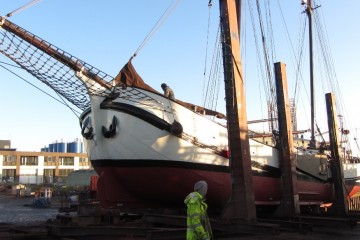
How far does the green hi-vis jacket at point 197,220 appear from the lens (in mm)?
5480

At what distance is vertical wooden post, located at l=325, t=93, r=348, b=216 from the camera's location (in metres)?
14.7

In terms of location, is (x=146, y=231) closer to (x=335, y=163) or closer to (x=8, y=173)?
(x=335, y=163)

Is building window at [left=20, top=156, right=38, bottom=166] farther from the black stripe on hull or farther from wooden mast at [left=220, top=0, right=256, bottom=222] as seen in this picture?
wooden mast at [left=220, top=0, right=256, bottom=222]

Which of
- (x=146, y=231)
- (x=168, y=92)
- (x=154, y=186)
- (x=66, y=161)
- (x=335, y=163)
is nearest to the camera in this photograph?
(x=146, y=231)

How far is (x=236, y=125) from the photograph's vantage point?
960cm

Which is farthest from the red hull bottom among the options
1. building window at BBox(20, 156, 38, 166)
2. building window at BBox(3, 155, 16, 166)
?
building window at BBox(20, 156, 38, 166)

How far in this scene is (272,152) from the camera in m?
13.8

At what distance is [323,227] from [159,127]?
5.29 metres

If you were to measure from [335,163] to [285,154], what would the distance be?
11.0 ft

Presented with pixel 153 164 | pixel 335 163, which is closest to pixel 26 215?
pixel 153 164

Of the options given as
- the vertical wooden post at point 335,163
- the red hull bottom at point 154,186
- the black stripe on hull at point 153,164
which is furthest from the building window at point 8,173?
the vertical wooden post at point 335,163

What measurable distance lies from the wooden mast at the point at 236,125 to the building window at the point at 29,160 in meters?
64.1

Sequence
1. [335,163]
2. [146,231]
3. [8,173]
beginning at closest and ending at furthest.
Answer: [146,231], [335,163], [8,173]

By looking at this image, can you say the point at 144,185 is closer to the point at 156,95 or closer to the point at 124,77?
the point at 156,95
